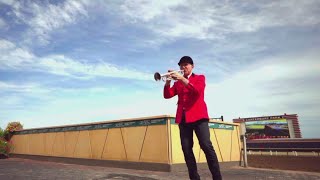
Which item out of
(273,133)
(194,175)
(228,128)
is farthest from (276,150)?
(194,175)

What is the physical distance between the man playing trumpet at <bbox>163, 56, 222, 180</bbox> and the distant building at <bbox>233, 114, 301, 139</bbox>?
52709mm

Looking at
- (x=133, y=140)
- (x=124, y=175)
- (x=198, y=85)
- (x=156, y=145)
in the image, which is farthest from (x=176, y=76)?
(x=133, y=140)

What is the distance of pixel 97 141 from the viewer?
34.6ft

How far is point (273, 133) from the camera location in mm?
55438

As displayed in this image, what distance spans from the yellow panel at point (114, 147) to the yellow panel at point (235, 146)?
15.7ft

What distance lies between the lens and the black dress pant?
11.2 feet

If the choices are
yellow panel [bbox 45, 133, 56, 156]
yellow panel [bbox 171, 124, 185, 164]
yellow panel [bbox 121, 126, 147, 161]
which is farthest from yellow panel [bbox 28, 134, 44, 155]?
yellow panel [bbox 171, 124, 185, 164]

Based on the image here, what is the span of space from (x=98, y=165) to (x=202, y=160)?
392cm

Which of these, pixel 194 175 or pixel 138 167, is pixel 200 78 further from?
pixel 138 167

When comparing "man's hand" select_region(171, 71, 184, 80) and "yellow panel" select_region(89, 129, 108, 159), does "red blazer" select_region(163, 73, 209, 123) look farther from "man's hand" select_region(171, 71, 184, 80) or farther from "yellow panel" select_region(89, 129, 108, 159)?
"yellow panel" select_region(89, 129, 108, 159)

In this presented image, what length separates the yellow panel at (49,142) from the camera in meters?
13.0

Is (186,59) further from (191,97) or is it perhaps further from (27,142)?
(27,142)

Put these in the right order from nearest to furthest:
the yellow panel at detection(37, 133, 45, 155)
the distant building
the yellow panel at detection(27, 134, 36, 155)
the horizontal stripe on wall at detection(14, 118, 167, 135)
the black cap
Result: the black cap → the horizontal stripe on wall at detection(14, 118, 167, 135) → the yellow panel at detection(37, 133, 45, 155) → the yellow panel at detection(27, 134, 36, 155) → the distant building

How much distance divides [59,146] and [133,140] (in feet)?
16.9
